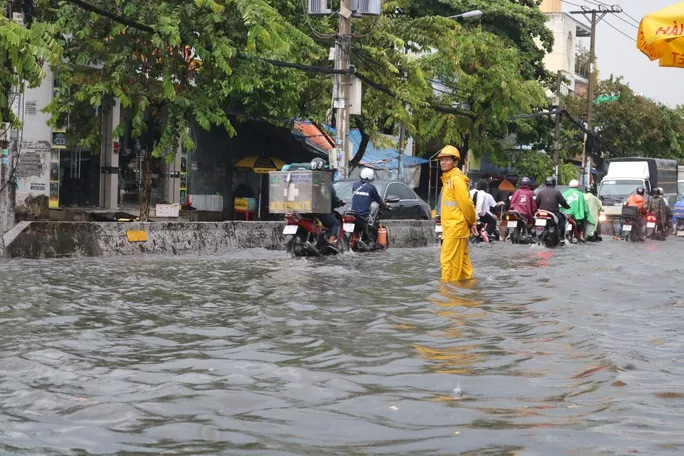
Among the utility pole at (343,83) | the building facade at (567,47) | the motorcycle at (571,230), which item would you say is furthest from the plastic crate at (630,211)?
the building facade at (567,47)

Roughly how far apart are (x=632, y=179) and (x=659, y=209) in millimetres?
10156

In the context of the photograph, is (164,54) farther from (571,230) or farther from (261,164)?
(261,164)

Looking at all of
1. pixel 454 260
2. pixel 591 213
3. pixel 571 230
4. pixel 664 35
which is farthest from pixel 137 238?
pixel 591 213

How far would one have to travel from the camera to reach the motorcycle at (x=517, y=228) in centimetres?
2241

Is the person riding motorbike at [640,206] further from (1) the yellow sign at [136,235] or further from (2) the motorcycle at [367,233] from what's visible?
(1) the yellow sign at [136,235]

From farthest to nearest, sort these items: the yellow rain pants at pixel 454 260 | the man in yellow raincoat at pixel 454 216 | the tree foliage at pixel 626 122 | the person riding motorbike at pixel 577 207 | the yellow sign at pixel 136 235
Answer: the tree foliage at pixel 626 122 < the person riding motorbike at pixel 577 207 < the yellow sign at pixel 136 235 < the yellow rain pants at pixel 454 260 < the man in yellow raincoat at pixel 454 216

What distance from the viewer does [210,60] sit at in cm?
1986

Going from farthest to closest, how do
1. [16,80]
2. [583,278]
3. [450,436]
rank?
[16,80] → [583,278] → [450,436]

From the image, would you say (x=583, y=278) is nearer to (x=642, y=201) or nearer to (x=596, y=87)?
(x=642, y=201)

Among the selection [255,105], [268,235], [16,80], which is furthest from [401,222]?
[16,80]

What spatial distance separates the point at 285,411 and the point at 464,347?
2464mm

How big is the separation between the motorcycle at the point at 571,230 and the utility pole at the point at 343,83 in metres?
5.31

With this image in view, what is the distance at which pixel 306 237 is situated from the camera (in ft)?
53.3

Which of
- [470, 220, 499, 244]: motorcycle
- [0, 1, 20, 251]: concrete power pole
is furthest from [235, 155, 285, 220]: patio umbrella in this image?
[0, 1, 20, 251]: concrete power pole
